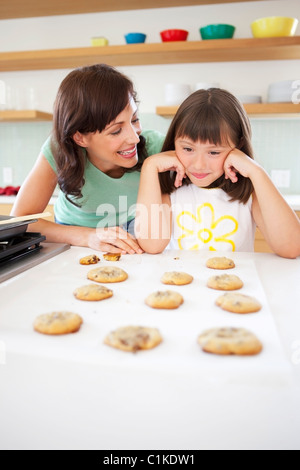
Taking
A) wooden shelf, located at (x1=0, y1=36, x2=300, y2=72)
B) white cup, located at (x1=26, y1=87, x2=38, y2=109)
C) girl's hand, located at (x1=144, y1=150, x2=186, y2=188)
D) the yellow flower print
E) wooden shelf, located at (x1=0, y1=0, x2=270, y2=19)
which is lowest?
the yellow flower print

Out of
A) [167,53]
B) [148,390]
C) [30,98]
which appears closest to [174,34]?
[167,53]

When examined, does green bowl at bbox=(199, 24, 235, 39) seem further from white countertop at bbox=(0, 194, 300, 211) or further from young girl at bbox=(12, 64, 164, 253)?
young girl at bbox=(12, 64, 164, 253)

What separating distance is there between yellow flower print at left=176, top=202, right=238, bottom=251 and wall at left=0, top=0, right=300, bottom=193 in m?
1.53

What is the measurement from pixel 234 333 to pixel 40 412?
283 millimetres

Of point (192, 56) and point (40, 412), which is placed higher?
point (192, 56)

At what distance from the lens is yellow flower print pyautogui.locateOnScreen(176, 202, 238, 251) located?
4.47 ft

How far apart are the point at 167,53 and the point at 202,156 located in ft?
5.20

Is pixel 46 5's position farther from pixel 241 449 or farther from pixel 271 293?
pixel 241 449

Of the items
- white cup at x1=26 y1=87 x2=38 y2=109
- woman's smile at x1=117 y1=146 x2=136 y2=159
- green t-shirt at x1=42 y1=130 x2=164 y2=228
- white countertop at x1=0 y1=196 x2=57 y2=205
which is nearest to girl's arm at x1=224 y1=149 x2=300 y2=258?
woman's smile at x1=117 y1=146 x2=136 y2=159

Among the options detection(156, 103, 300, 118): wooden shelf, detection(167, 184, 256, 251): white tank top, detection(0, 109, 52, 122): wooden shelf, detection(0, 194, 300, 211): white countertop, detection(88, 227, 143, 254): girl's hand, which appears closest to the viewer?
detection(88, 227, 143, 254): girl's hand

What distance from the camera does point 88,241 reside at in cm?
115

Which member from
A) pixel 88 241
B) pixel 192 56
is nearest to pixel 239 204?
pixel 88 241

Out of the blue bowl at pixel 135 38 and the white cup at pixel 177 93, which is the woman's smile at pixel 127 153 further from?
the blue bowl at pixel 135 38
